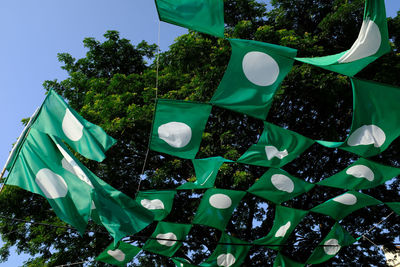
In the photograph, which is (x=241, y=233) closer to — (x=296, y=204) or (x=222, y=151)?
(x=296, y=204)

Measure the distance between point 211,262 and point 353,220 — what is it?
4521mm

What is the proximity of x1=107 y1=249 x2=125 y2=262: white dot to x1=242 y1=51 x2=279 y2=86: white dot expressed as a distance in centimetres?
441

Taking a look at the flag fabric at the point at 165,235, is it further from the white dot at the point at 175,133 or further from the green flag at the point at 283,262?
the white dot at the point at 175,133

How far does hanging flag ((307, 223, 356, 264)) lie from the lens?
7391 mm

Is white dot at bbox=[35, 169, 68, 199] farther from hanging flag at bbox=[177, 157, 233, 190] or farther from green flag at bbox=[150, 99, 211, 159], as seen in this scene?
hanging flag at bbox=[177, 157, 233, 190]

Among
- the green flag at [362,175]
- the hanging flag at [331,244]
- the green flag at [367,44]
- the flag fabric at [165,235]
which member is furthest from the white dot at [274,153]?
the hanging flag at [331,244]

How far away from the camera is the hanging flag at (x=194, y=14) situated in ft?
13.1

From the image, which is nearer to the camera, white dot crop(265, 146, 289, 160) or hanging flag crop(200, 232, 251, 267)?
white dot crop(265, 146, 289, 160)

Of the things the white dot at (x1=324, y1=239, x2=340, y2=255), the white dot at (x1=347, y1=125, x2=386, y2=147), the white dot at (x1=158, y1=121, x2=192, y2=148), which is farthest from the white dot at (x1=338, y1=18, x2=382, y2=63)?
the white dot at (x1=324, y1=239, x2=340, y2=255)

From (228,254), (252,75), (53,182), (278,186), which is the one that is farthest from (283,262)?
(53,182)

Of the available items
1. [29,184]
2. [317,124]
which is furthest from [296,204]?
[29,184]

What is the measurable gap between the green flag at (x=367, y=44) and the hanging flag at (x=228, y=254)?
4223 millimetres

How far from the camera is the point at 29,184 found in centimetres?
424

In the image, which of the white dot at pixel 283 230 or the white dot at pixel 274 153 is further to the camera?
the white dot at pixel 283 230
